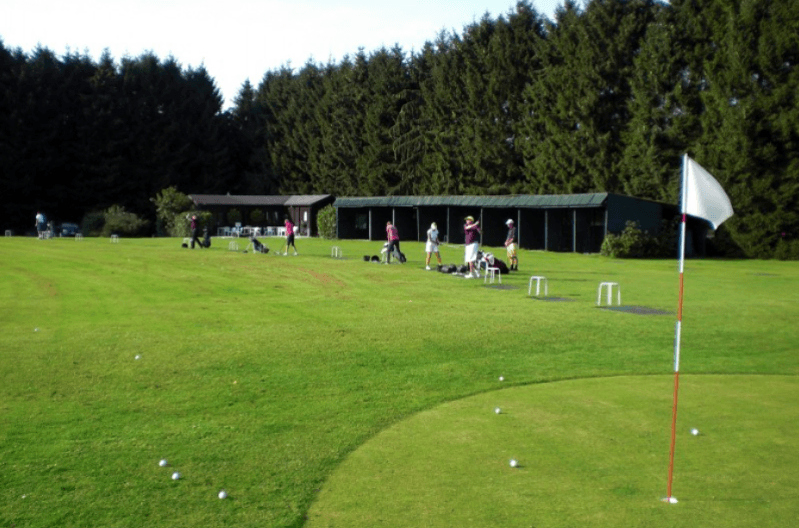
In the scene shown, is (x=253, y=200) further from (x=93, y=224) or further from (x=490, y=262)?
(x=490, y=262)

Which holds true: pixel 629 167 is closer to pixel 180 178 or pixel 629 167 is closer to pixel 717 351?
pixel 717 351

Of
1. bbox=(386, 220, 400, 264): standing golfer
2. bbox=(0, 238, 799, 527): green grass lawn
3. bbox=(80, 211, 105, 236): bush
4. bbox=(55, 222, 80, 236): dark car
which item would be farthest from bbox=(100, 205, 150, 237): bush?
bbox=(0, 238, 799, 527): green grass lawn

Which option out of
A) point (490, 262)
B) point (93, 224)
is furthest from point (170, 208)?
point (490, 262)

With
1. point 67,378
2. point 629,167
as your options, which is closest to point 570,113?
point 629,167

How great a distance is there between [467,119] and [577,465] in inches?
2508

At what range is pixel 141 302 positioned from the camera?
69.4ft

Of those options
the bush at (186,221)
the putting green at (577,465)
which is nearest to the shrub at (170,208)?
the bush at (186,221)

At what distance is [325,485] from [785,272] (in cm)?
3262

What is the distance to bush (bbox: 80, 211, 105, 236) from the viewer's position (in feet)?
219

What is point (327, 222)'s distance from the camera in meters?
66.2

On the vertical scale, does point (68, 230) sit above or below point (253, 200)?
below

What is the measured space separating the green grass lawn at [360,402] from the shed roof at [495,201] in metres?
→ 23.1

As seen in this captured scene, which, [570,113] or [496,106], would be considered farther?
[496,106]

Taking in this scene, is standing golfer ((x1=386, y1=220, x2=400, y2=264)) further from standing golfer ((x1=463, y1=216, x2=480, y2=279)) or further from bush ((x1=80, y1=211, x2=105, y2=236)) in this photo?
bush ((x1=80, y1=211, x2=105, y2=236))
